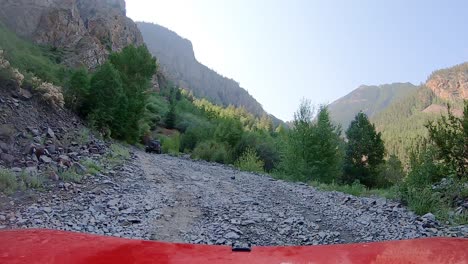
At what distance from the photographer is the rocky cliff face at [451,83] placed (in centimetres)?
17910

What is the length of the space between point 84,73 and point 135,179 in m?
8.45

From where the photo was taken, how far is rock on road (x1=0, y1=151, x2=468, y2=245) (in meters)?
5.93

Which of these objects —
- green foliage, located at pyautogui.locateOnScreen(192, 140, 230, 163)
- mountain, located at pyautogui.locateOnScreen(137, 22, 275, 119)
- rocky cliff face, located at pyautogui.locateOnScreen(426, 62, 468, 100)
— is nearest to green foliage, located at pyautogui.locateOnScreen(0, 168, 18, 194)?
green foliage, located at pyautogui.locateOnScreen(192, 140, 230, 163)

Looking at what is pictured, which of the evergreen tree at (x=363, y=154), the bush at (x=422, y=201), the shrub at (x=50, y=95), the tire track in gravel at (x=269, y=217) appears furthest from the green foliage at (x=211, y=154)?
the bush at (x=422, y=201)

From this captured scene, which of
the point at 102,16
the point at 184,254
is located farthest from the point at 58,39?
the point at 184,254

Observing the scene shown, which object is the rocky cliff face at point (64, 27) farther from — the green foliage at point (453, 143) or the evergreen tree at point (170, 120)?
the green foliage at point (453, 143)

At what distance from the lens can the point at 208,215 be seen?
7.34 m

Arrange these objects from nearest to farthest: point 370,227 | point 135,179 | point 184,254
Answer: point 184,254 < point 370,227 < point 135,179

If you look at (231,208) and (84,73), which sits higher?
(84,73)

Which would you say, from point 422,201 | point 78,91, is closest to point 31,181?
point 422,201

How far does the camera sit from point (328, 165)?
21.2m

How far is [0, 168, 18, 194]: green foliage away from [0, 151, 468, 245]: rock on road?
2.02 ft

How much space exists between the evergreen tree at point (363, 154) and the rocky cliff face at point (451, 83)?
566ft

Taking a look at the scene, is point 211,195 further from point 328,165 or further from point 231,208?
point 328,165
